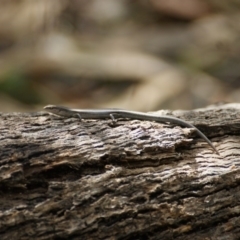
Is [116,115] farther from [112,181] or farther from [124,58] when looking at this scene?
[124,58]

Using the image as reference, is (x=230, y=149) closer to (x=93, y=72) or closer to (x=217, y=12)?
(x=93, y=72)

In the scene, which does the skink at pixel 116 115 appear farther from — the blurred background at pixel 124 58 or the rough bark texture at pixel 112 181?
the blurred background at pixel 124 58

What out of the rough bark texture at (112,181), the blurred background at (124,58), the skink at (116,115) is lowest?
the rough bark texture at (112,181)

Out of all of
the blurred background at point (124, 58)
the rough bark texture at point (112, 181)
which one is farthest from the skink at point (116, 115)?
the blurred background at point (124, 58)

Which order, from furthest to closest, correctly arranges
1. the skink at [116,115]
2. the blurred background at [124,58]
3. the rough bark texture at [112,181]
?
1. the blurred background at [124,58]
2. the skink at [116,115]
3. the rough bark texture at [112,181]

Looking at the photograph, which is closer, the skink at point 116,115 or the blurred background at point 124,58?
the skink at point 116,115

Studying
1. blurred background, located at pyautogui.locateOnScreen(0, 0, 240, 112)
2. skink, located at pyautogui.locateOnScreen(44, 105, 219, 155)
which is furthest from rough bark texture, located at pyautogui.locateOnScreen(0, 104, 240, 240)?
blurred background, located at pyautogui.locateOnScreen(0, 0, 240, 112)

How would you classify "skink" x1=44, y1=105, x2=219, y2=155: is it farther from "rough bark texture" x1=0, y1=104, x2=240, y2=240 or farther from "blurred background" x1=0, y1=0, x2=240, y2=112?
"blurred background" x1=0, y1=0, x2=240, y2=112
